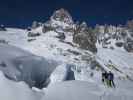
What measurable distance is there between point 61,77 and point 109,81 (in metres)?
6.50

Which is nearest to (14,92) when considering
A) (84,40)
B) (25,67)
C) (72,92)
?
(72,92)

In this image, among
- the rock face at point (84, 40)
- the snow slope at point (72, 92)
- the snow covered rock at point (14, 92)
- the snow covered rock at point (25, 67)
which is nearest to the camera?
the snow covered rock at point (14, 92)

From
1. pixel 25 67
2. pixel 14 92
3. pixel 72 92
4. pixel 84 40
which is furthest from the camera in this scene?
pixel 84 40

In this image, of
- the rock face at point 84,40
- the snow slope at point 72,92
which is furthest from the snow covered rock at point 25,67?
the rock face at point 84,40

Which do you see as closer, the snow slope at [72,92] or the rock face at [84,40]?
the snow slope at [72,92]

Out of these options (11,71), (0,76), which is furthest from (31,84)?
(0,76)

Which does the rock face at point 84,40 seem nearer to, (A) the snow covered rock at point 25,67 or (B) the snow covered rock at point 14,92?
(A) the snow covered rock at point 25,67

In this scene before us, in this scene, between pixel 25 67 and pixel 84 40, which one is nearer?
pixel 25 67

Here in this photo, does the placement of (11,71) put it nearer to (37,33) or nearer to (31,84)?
(31,84)

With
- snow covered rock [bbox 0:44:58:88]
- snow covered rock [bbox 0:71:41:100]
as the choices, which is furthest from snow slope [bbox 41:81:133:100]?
snow covered rock [bbox 0:44:58:88]

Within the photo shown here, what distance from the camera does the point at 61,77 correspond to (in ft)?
81.1

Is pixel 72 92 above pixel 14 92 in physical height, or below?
below

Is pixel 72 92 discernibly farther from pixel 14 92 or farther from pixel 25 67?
pixel 25 67

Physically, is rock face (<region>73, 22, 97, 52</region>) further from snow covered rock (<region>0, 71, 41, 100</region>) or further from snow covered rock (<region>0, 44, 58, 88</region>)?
snow covered rock (<region>0, 71, 41, 100</region>)
